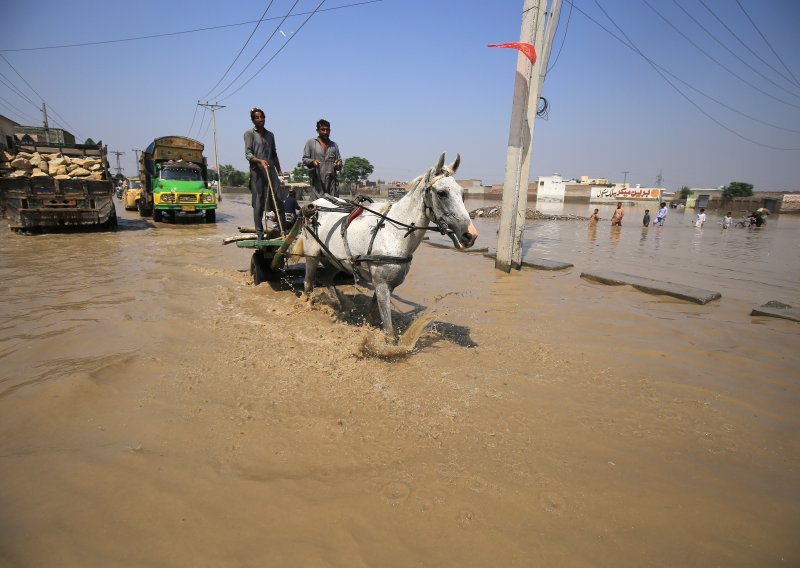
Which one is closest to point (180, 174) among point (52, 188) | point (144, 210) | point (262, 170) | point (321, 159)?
point (52, 188)

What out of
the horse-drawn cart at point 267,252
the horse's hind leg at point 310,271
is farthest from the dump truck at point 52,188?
the horse's hind leg at point 310,271

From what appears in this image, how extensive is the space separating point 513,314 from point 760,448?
336 cm

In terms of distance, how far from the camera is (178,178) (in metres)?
16.5

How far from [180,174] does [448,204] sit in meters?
17.1

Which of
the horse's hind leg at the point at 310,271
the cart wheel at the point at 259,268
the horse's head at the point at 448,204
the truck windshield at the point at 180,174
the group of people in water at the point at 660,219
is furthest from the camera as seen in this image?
the group of people in water at the point at 660,219

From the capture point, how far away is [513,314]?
5934 mm

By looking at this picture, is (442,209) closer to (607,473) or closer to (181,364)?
(607,473)

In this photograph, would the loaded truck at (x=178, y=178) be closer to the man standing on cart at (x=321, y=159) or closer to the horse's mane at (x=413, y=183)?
the man standing on cart at (x=321, y=159)

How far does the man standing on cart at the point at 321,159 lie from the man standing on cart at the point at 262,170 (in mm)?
632

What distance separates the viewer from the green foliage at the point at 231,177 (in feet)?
242

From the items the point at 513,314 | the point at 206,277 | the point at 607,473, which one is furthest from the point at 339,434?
the point at 206,277

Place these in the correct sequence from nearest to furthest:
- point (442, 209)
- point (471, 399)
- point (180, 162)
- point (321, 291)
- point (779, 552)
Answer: point (779, 552) < point (471, 399) < point (442, 209) < point (321, 291) < point (180, 162)

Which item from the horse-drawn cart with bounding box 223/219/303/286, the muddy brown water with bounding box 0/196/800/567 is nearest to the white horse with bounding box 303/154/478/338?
the muddy brown water with bounding box 0/196/800/567

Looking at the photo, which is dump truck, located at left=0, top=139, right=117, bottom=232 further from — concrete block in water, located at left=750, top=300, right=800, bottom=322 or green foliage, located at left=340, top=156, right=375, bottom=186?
green foliage, located at left=340, top=156, right=375, bottom=186
